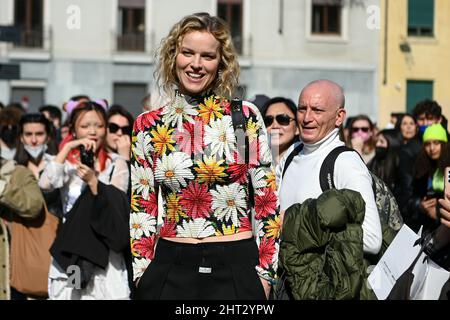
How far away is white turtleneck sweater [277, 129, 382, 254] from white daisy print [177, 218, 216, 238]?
91 centimetres

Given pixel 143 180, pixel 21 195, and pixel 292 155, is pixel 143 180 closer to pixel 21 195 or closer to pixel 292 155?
pixel 292 155

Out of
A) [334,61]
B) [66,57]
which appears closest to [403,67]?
[334,61]

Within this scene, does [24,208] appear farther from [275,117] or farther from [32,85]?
[32,85]

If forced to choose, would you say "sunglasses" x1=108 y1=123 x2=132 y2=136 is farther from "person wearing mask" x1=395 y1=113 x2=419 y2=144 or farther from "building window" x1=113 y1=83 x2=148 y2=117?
"building window" x1=113 y1=83 x2=148 y2=117

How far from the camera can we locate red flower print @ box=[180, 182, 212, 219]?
430 centimetres

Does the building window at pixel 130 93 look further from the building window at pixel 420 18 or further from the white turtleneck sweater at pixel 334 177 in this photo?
the white turtleneck sweater at pixel 334 177

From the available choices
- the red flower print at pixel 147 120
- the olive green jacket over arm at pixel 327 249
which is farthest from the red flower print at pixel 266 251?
the red flower print at pixel 147 120

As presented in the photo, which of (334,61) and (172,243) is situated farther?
(334,61)

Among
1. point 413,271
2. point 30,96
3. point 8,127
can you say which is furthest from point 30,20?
point 413,271

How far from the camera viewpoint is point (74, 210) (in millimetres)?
7234
